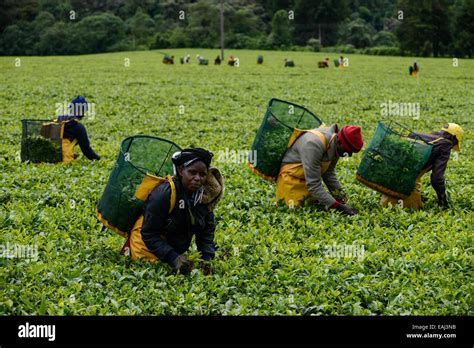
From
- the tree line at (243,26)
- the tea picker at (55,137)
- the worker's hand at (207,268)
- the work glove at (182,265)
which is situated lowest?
the worker's hand at (207,268)

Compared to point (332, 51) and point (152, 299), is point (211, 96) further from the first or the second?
point (332, 51)

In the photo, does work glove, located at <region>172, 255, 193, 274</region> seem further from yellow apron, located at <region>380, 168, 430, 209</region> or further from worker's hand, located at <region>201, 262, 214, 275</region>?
yellow apron, located at <region>380, 168, 430, 209</region>

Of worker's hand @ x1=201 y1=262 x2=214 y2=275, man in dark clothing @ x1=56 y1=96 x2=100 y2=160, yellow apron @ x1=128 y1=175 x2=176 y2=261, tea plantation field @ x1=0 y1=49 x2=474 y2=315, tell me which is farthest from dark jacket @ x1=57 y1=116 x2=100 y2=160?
worker's hand @ x1=201 y1=262 x2=214 y2=275

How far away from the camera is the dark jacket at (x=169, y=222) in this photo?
22.0 ft

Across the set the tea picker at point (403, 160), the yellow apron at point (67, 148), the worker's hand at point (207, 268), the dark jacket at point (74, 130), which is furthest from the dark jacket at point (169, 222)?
the yellow apron at point (67, 148)

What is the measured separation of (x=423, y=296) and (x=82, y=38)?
7518 cm

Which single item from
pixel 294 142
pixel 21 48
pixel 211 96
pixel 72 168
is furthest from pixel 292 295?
pixel 21 48

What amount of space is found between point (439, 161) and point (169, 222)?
4641 millimetres

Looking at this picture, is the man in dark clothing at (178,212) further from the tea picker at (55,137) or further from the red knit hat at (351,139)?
the tea picker at (55,137)

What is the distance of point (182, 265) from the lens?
6.89 m

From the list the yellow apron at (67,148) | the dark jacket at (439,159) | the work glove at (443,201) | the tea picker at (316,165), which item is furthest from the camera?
the yellow apron at (67,148)

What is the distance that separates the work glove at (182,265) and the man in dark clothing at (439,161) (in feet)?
13.6

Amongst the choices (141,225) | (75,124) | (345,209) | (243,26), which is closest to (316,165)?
(345,209)
